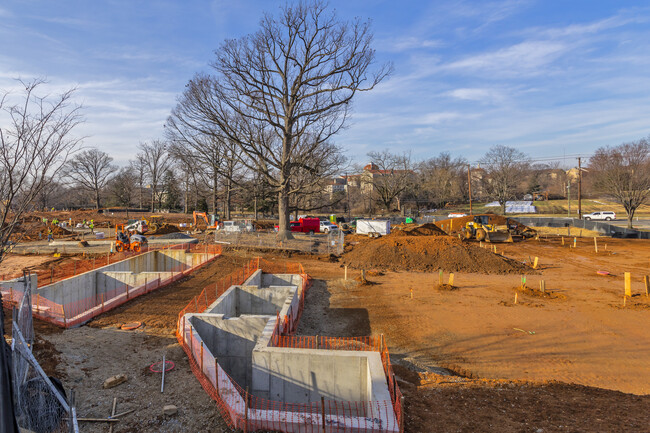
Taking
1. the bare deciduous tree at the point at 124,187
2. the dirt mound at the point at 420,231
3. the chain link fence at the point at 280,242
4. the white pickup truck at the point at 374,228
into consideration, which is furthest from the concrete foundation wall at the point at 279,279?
the bare deciduous tree at the point at 124,187

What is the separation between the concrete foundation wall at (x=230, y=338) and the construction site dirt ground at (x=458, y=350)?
1.10 metres

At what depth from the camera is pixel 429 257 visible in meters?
22.5

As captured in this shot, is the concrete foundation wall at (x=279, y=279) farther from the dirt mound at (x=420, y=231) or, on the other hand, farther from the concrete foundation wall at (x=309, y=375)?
the dirt mound at (x=420, y=231)

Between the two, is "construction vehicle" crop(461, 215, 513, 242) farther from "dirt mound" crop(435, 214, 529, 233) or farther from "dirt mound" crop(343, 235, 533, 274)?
"dirt mound" crop(343, 235, 533, 274)

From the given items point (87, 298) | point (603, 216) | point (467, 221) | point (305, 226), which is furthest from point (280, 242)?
point (603, 216)

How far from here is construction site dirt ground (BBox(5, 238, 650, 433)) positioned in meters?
6.43

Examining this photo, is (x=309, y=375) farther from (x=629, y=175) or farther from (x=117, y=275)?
(x=629, y=175)

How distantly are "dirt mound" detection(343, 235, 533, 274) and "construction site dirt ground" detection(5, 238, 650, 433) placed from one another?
1.87 m

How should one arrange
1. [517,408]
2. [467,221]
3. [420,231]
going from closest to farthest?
[517,408] → [420,231] → [467,221]

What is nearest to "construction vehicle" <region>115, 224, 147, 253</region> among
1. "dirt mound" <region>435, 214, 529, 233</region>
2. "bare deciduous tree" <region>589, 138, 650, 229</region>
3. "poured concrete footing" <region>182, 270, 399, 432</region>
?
"poured concrete footing" <region>182, 270, 399, 432</region>

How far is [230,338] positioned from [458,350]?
677cm

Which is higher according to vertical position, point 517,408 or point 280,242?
point 280,242

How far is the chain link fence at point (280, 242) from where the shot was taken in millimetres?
26328

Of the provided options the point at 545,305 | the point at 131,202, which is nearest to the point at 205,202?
the point at 131,202
